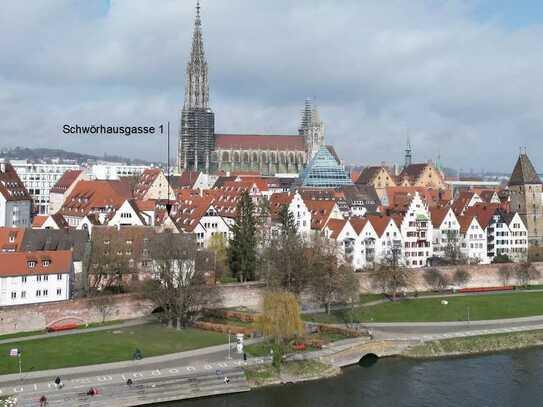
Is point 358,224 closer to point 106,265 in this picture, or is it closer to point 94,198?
point 106,265

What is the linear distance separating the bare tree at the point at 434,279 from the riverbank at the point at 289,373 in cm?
3290

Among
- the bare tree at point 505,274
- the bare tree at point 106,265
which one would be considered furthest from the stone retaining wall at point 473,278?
the bare tree at point 106,265

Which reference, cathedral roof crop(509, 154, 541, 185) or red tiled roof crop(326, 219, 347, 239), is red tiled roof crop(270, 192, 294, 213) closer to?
red tiled roof crop(326, 219, 347, 239)

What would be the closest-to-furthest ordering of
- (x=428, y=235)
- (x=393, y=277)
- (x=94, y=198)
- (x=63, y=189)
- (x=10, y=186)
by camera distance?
1. (x=393, y=277)
2. (x=428, y=235)
3. (x=94, y=198)
4. (x=10, y=186)
5. (x=63, y=189)

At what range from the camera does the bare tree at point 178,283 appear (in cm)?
7231

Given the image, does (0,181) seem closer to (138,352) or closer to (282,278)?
(282,278)

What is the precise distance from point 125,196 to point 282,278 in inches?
1738

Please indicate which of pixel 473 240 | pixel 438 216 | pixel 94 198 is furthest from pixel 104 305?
pixel 473 240

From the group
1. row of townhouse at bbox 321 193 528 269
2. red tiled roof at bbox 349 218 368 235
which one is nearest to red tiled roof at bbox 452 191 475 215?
row of townhouse at bbox 321 193 528 269

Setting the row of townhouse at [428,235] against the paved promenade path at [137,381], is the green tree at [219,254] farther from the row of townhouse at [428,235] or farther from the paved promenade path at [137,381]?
the paved promenade path at [137,381]

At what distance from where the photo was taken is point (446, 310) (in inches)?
3246

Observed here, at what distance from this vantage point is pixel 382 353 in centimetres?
6838

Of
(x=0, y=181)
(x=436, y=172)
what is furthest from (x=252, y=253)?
(x=436, y=172)

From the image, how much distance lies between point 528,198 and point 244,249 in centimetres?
5243
